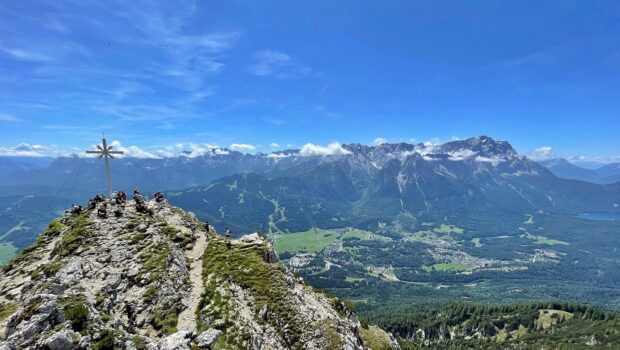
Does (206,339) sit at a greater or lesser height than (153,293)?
lesser

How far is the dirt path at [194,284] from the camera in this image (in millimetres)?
39009

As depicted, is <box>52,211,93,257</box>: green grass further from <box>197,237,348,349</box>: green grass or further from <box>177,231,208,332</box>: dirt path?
<box>197,237,348,349</box>: green grass

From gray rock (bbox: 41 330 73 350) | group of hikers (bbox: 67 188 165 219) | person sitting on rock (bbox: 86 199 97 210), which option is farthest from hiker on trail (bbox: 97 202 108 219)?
gray rock (bbox: 41 330 73 350)

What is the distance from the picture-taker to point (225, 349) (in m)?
33.8

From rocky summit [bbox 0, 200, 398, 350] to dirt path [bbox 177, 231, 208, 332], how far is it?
0.49 feet

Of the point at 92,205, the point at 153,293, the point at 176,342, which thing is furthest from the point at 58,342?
the point at 92,205

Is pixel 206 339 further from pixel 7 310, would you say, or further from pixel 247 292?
pixel 7 310

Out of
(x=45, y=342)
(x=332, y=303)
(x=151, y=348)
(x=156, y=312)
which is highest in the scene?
(x=45, y=342)

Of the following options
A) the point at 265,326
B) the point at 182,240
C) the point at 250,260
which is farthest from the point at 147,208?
the point at 265,326

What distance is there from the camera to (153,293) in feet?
136

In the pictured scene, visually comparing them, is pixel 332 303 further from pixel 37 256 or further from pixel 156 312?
pixel 37 256

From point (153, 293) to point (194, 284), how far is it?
19.9 feet

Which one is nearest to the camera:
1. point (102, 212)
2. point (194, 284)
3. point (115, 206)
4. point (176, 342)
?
point (176, 342)

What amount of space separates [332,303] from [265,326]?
2309 centimetres
